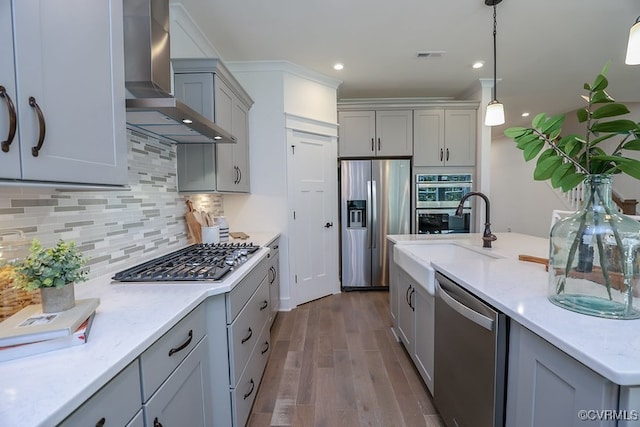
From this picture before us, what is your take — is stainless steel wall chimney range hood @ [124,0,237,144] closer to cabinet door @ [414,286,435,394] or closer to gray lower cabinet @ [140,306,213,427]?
gray lower cabinet @ [140,306,213,427]

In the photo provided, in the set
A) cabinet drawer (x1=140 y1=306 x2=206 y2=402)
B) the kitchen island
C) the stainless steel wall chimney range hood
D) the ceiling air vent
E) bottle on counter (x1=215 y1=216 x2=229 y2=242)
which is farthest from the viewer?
the ceiling air vent

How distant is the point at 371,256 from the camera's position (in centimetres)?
394

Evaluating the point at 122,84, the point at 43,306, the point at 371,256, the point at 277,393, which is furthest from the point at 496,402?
the point at 371,256

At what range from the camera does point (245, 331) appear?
1.56 m

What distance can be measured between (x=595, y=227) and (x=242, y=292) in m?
1.48

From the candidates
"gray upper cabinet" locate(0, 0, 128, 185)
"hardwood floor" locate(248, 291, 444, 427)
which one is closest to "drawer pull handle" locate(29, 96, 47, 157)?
"gray upper cabinet" locate(0, 0, 128, 185)

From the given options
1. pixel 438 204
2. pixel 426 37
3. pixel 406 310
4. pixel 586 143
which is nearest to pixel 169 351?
pixel 586 143

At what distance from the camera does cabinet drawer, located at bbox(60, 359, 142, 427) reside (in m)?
0.60

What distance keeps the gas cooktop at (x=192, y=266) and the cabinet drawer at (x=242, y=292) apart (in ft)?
0.31

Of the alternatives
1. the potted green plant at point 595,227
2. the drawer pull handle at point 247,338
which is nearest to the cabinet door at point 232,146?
the drawer pull handle at point 247,338

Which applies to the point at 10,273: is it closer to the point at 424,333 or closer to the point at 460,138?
the point at 424,333

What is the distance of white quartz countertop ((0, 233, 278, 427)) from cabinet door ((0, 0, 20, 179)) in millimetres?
449

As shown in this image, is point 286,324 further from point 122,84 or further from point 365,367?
point 122,84

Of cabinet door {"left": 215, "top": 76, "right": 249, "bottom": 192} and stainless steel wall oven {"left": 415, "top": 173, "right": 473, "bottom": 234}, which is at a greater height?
cabinet door {"left": 215, "top": 76, "right": 249, "bottom": 192}
